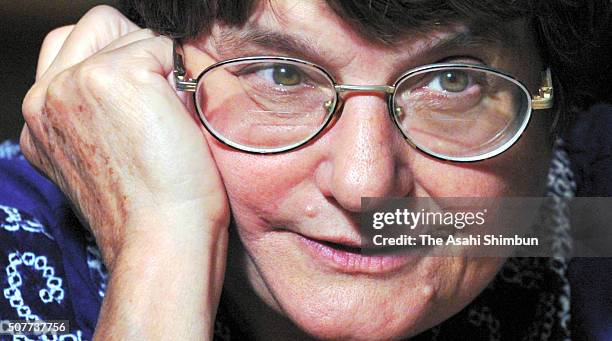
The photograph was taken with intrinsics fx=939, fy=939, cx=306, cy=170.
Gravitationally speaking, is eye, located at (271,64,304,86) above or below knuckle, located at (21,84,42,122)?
above

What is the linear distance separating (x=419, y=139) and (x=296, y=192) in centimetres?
24

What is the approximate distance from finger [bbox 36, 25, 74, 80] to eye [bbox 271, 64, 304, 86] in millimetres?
649

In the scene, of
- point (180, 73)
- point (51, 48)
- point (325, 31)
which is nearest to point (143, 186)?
point (180, 73)

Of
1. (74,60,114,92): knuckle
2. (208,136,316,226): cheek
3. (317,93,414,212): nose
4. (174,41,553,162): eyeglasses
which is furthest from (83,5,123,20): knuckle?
(317,93,414,212): nose

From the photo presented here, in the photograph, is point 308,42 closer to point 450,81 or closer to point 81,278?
point 450,81

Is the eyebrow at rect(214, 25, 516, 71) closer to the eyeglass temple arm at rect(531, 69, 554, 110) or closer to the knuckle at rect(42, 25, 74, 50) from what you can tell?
the eyeglass temple arm at rect(531, 69, 554, 110)

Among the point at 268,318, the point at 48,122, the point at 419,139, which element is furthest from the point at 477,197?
the point at 48,122

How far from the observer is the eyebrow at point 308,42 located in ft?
5.30

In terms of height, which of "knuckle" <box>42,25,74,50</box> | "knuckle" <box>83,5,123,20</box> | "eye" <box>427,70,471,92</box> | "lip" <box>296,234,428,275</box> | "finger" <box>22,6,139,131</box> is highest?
"eye" <box>427,70,471,92</box>

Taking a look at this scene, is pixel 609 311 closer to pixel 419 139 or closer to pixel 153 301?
pixel 419 139

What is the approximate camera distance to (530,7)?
5.48 ft

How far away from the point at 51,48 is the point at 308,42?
2.53 feet

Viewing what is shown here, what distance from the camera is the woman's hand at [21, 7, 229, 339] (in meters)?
1.67

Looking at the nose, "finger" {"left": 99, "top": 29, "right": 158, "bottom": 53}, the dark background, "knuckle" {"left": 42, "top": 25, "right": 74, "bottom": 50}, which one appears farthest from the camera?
the dark background
